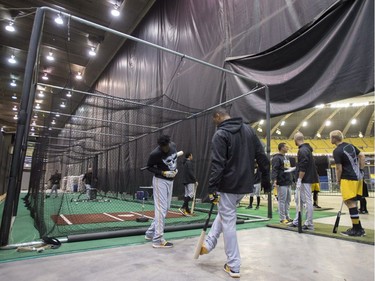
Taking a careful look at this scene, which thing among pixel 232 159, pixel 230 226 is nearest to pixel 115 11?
pixel 232 159

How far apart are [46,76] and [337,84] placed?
19.5 meters

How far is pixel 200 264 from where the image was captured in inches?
107

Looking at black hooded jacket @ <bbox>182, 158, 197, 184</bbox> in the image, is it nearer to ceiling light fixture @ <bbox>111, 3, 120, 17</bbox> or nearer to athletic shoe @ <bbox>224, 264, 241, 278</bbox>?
athletic shoe @ <bbox>224, 264, 241, 278</bbox>

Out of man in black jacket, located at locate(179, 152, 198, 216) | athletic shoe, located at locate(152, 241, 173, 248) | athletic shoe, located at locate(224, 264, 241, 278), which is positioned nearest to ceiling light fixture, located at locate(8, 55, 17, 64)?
man in black jacket, located at locate(179, 152, 198, 216)

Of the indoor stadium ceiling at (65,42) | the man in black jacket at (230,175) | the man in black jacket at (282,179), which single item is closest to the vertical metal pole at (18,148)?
the indoor stadium ceiling at (65,42)

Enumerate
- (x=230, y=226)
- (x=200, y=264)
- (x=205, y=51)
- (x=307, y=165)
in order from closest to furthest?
(x=230, y=226)
(x=200, y=264)
(x=307, y=165)
(x=205, y=51)

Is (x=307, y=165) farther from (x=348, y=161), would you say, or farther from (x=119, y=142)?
(x=119, y=142)

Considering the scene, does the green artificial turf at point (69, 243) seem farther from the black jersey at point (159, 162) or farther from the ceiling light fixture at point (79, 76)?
the ceiling light fixture at point (79, 76)

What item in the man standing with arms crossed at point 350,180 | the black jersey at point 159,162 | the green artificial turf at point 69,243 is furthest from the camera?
the man standing with arms crossed at point 350,180

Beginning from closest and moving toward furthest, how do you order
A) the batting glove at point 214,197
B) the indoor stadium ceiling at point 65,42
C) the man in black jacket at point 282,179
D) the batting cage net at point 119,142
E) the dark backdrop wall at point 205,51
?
the batting glove at point 214,197
the man in black jacket at point 282,179
the batting cage net at point 119,142
the dark backdrop wall at point 205,51
the indoor stadium ceiling at point 65,42

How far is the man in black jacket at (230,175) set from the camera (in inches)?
98.2

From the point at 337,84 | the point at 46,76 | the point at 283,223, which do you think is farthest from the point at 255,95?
the point at 46,76

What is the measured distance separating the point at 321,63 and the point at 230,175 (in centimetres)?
412

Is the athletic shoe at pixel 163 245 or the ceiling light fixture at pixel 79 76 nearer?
the athletic shoe at pixel 163 245
